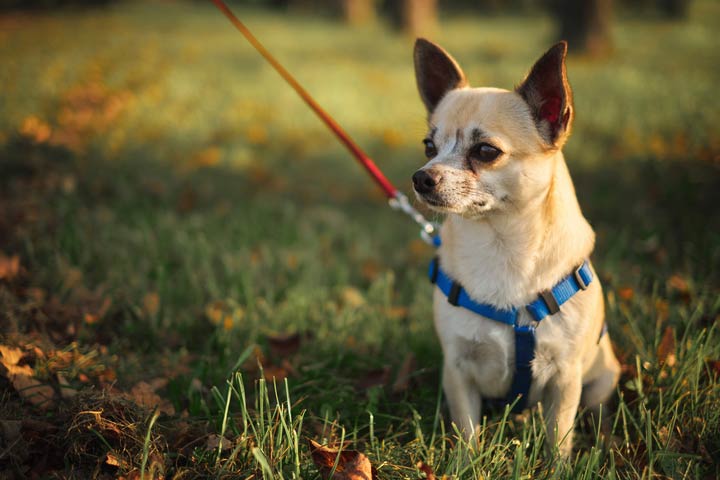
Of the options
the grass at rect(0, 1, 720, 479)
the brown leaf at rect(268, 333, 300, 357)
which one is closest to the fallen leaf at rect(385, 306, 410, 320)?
the grass at rect(0, 1, 720, 479)

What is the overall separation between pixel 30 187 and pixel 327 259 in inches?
94.2

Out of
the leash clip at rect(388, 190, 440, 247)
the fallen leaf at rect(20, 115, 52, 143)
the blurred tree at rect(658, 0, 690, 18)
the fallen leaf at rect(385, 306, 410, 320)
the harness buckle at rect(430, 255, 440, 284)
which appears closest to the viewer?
the harness buckle at rect(430, 255, 440, 284)

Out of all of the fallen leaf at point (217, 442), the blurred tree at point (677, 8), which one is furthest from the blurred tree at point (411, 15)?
the fallen leaf at point (217, 442)

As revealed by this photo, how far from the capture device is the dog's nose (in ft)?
6.46

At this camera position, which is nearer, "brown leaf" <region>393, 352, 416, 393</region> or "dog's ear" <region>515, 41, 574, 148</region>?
"dog's ear" <region>515, 41, 574, 148</region>

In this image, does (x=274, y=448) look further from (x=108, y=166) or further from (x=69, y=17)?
(x=69, y=17)

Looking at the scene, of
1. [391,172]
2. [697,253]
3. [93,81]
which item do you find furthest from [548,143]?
[93,81]

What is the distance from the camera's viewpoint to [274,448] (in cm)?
183

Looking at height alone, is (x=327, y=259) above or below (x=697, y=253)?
below

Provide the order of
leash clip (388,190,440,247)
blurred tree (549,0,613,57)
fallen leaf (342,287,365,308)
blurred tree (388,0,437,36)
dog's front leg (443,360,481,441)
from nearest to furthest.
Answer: dog's front leg (443,360,481,441) < leash clip (388,190,440,247) < fallen leaf (342,287,365,308) < blurred tree (549,0,613,57) < blurred tree (388,0,437,36)

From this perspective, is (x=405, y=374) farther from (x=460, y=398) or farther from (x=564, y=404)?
(x=564, y=404)

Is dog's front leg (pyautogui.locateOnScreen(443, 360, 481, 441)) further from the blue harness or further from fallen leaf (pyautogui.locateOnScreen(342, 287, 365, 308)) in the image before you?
fallen leaf (pyautogui.locateOnScreen(342, 287, 365, 308))

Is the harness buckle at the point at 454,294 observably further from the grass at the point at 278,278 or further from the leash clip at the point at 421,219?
the leash clip at the point at 421,219

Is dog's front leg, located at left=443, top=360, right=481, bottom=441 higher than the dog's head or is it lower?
lower
